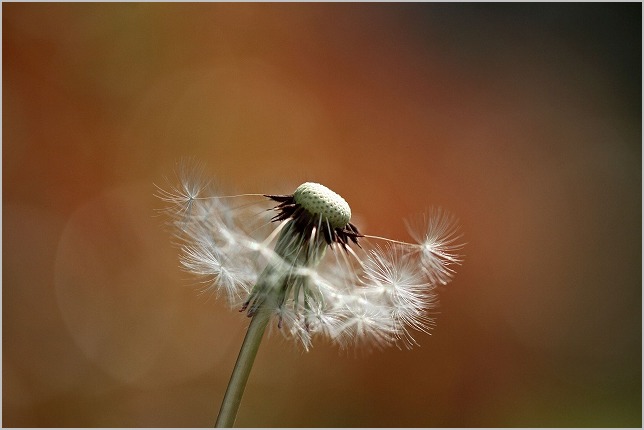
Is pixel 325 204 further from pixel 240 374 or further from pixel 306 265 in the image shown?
pixel 240 374

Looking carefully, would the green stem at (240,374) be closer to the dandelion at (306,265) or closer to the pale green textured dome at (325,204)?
the dandelion at (306,265)

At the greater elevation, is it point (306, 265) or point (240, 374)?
point (306, 265)

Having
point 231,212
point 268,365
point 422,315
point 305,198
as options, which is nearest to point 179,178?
point 231,212

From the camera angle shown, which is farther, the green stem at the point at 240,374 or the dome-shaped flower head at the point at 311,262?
the dome-shaped flower head at the point at 311,262

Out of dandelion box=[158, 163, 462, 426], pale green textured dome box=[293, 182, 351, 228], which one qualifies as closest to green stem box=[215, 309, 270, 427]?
dandelion box=[158, 163, 462, 426]

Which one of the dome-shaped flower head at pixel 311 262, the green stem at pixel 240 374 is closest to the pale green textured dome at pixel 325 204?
the dome-shaped flower head at pixel 311 262

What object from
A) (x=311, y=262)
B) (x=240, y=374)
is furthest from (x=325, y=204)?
(x=240, y=374)

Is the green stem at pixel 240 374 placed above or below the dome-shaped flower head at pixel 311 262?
below
